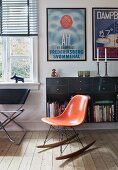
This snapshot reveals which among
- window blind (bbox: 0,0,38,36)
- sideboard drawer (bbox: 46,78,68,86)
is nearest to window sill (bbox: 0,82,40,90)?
sideboard drawer (bbox: 46,78,68,86)

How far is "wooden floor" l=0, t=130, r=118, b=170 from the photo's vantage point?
307 centimetres

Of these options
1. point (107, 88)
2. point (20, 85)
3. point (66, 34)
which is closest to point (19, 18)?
point (66, 34)

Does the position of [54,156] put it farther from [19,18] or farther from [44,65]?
[19,18]

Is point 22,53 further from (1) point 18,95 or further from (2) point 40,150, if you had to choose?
(2) point 40,150

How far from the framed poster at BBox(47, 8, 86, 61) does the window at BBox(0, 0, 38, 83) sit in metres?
0.29

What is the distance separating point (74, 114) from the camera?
Result: 13.4 ft

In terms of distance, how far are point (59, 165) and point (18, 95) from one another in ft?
6.34

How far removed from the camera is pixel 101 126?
16.4 ft

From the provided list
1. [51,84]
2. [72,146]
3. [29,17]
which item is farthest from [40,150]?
[29,17]

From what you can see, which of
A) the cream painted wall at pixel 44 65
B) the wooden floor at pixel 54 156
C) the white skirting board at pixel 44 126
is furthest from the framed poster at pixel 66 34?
the wooden floor at pixel 54 156

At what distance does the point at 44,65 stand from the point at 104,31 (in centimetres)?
131

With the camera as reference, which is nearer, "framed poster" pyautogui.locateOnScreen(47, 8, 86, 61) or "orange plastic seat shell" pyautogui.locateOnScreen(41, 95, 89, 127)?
"orange plastic seat shell" pyautogui.locateOnScreen(41, 95, 89, 127)

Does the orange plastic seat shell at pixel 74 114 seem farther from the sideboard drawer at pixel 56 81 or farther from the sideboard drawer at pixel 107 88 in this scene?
the sideboard drawer at pixel 107 88

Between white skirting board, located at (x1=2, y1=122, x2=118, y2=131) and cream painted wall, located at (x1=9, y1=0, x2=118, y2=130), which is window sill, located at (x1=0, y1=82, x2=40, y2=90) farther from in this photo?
white skirting board, located at (x1=2, y1=122, x2=118, y2=131)
